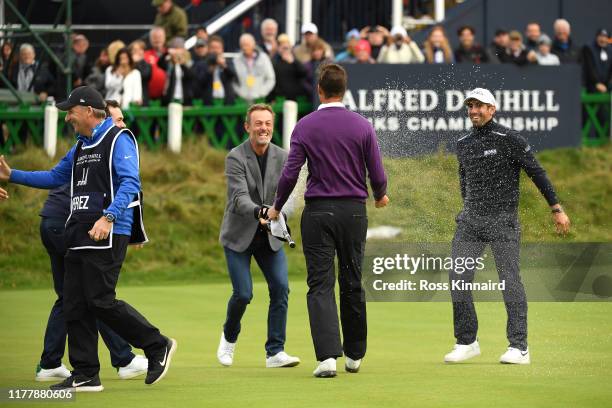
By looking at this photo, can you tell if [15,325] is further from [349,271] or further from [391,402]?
[391,402]

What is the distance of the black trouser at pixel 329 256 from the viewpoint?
34.7ft

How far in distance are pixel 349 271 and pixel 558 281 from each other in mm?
2022

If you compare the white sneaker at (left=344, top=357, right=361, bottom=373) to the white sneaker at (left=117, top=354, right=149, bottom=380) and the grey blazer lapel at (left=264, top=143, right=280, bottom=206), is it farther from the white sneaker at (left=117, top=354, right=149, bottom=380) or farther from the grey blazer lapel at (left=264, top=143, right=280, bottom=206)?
the grey blazer lapel at (left=264, top=143, right=280, bottom=206)

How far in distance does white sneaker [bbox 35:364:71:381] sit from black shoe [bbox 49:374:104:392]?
2.59ft

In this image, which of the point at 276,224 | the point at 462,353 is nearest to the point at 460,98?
the point at 462,353

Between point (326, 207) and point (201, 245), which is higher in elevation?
point (326, 207)

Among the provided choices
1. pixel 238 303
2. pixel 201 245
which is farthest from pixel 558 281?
pixel 201 245

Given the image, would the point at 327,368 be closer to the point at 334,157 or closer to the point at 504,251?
the point at 334,157

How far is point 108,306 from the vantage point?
9961 mm

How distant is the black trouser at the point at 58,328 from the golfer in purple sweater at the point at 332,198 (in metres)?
1.39

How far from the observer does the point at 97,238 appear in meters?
9.77

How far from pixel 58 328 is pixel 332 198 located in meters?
2.18

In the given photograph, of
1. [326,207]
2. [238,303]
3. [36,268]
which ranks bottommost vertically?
[36,268]

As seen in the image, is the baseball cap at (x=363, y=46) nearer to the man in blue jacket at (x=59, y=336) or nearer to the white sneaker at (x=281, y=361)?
the white sneaker at (x=281, y=361)
